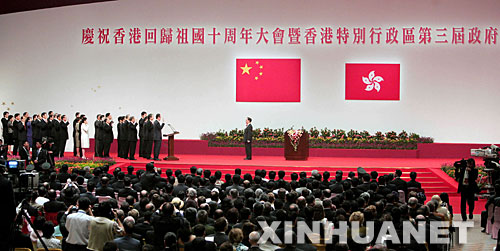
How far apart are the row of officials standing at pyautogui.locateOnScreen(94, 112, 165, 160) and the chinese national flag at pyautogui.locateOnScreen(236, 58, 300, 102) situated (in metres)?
4.07

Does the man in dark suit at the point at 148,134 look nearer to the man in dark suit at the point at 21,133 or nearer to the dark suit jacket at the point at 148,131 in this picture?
the dark suit jacket at the point at 148,131

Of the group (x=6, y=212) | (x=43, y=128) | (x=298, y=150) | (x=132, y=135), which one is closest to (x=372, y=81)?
(x=298, y=150)

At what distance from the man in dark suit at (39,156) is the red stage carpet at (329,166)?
1.55 meters

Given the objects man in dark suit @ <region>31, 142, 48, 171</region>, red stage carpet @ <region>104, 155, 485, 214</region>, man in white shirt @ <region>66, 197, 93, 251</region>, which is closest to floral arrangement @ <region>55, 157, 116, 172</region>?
red stage carpet @ <region>104, 155, 485, 214</region>

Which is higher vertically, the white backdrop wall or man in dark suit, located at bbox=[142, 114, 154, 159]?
the white backdrop wall

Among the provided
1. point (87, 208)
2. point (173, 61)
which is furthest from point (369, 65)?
point (87, 208)

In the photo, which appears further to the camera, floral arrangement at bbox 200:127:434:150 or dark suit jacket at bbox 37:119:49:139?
floral arrangement at bbox 200:127:434:150

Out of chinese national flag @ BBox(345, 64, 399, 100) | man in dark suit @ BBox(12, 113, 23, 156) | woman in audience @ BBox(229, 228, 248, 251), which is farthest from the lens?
chinese national flag @ BBox(345, 64, 399, 100)

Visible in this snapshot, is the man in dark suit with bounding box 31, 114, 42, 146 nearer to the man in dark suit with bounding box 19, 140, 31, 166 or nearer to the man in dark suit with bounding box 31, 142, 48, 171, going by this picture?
the man in dark suit with bounding box 19, 140, 31, 166

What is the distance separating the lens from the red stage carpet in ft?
41.9

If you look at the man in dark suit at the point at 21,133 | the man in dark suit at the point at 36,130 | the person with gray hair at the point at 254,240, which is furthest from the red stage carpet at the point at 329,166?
the person with gray hair at the point at 254,240

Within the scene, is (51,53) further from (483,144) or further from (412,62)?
(483,144)

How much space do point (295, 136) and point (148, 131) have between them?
12.5 ft

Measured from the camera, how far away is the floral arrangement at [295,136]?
1435cm
